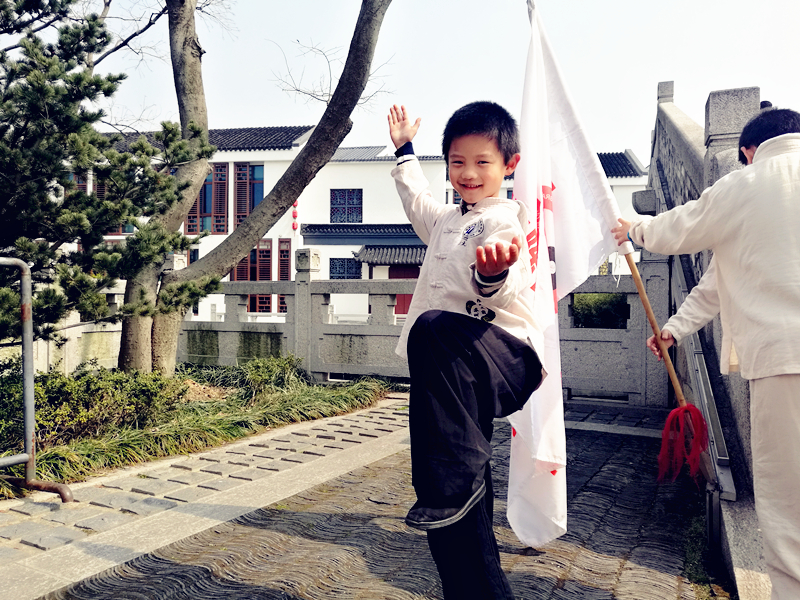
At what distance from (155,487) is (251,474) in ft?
2.40

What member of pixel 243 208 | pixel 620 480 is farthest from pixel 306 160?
pixel 243 208

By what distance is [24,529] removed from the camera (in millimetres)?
3760

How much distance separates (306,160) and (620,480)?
16.7ft

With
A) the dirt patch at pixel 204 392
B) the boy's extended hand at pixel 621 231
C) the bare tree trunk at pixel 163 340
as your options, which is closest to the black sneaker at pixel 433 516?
the boy's extended hand at pixel 621 231

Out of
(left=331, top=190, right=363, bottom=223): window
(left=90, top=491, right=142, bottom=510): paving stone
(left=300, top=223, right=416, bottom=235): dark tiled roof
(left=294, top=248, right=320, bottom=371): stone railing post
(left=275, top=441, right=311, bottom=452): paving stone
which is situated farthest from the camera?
(left=331, top=190, right=363, bottom=223): window

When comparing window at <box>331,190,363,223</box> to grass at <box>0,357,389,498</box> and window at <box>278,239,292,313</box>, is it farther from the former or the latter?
grass at <box>0,357,389,498</box>

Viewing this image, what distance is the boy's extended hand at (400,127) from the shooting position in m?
2.84

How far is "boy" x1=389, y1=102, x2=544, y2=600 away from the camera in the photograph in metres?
1.96

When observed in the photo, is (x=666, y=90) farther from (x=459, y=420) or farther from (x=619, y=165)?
(x=619, y=165)

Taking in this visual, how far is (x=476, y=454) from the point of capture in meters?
1.98

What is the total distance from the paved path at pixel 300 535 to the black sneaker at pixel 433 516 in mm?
1077

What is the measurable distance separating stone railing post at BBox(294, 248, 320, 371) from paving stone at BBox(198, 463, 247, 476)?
175 inches

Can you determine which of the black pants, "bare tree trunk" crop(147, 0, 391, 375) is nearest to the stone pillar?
"bare tree trunk" crop(147, 0, 391, 375)

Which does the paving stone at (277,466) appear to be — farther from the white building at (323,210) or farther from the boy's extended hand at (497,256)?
the white building at (323,210)
